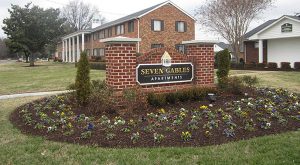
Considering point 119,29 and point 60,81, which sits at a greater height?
point 119,29

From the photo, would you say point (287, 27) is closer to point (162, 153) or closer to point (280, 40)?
point (280, 40)

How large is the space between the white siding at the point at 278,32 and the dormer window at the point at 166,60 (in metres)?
22.0

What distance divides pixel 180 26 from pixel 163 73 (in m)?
31.1

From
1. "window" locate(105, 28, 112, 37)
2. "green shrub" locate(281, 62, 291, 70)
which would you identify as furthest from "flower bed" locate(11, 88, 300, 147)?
"window" locate(105, 28, 112, 37)

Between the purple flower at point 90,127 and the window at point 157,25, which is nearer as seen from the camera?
the purple flower at point 90,127

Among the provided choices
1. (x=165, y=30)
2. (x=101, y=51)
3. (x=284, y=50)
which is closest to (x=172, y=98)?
(x=284, y=50)

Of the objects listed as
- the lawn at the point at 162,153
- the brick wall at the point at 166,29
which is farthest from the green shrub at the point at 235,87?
the brick wall at the point at 166,29

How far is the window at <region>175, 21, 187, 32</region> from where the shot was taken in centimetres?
3888

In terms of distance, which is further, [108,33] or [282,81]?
[108,33]

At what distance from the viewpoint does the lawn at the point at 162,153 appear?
473cm

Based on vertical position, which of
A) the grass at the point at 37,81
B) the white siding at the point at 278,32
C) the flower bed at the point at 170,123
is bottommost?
the flower bed at the point at 170,123

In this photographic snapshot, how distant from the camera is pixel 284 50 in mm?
29766

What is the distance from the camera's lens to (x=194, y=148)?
208 inches

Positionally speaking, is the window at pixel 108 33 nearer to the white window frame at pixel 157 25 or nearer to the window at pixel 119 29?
the window at pixel 119 29
